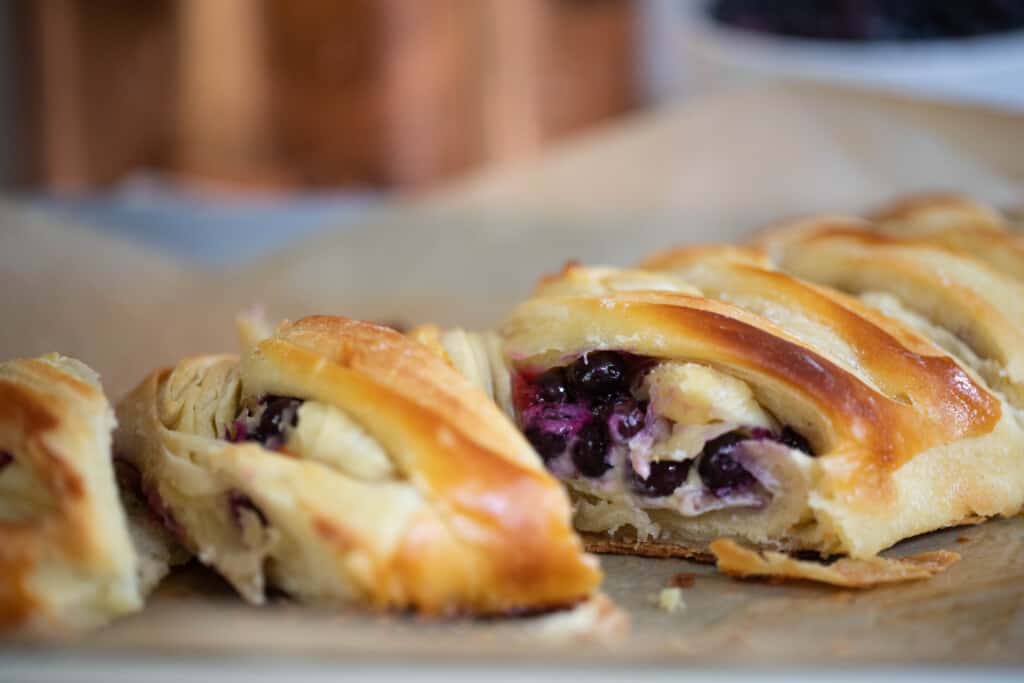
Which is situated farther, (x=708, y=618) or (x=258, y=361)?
(x=258, y=361)

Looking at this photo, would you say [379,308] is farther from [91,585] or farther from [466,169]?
[466,169]

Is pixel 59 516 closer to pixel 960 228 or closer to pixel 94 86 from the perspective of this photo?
pixel 960 228

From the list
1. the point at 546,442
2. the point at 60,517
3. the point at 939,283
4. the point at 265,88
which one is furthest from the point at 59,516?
the point at 265,88

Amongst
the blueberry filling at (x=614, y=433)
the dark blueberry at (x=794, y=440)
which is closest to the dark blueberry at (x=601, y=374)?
the blueberry filling at (x=614, y=433)

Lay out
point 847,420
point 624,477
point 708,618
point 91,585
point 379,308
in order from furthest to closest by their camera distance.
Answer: point 379,308 < point 624,477 < point 847,420 < point 708,618 < point 91,585

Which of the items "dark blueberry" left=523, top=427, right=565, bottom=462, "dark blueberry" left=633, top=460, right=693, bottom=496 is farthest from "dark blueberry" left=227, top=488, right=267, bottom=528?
"dark blueberry" left=633, top=460, right=693, bottom=496

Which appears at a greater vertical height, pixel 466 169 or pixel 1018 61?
pixel 1018 61

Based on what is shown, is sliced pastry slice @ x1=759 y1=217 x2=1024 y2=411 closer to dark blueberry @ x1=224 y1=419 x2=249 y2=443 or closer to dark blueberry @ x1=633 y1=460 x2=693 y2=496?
dark blueberry @ x1=633 y1=460 x2=693 y2=496

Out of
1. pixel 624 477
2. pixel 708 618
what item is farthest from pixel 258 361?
pixel 708 618
